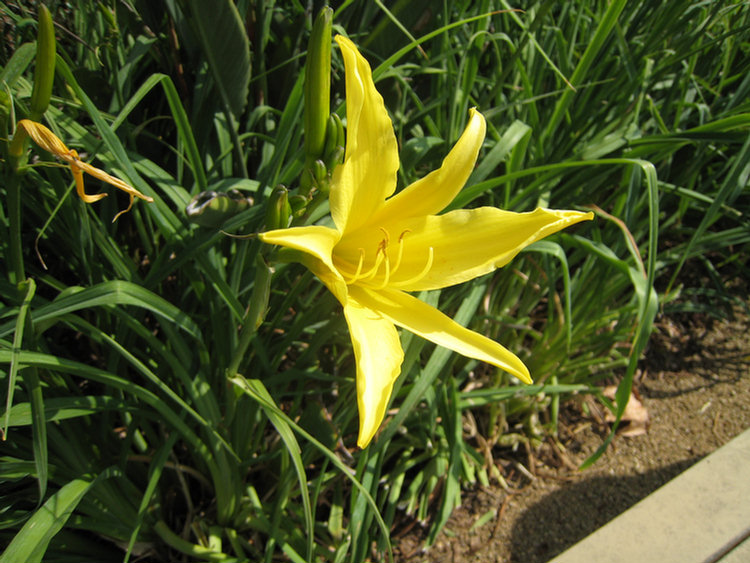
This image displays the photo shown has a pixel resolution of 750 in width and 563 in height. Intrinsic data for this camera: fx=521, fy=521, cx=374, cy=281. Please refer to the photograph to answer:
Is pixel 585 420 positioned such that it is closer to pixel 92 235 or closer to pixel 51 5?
pixel 92 235

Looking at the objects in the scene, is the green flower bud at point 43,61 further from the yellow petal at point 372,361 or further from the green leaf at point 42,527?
the green leaf at point 42,527

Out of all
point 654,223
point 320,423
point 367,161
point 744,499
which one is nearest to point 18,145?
point 367,161

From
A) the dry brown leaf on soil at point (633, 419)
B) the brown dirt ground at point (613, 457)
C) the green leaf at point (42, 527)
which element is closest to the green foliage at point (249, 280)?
the green leaf at point (42, 527)

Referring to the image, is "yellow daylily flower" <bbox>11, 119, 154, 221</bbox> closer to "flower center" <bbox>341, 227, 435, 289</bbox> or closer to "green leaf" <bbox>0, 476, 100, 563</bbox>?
"flower center" <bbox>341, 227, 435, 289</bbox>

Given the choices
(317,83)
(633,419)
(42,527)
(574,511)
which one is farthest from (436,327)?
(633,419)

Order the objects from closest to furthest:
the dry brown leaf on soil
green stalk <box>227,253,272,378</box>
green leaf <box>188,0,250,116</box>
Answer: green stalk <box>227,253,272,378</box> < green leaf <box>188,0,250,116</box> < the dry brown leaf on soil

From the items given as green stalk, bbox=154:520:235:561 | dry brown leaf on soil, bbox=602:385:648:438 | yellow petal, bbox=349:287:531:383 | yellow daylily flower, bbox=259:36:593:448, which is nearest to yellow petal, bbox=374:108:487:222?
yellow daylily flower, bbox=259:36:593:448

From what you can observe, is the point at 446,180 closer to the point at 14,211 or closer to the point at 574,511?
the point at 14,211
